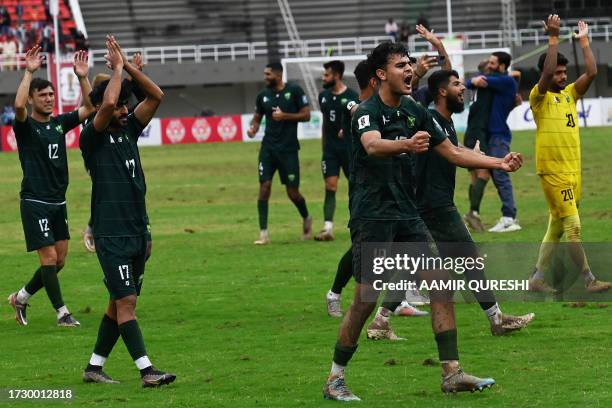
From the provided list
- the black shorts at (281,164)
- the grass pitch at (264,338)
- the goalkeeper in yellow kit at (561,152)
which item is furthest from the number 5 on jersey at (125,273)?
the black shorts at (281,164)

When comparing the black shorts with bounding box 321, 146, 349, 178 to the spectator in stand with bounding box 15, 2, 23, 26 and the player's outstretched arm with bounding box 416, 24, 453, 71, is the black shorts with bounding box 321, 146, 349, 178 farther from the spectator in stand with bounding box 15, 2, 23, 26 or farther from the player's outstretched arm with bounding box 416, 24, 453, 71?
the spectator in stand with bounding box 15, 2, 23, 26

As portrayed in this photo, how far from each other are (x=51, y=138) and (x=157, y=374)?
3771 mm

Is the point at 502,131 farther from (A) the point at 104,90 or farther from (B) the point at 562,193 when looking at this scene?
(A) the point at 104,90

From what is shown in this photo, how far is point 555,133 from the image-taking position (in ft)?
41.9

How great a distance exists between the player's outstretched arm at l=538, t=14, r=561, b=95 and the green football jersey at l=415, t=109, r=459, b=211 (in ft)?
6.50

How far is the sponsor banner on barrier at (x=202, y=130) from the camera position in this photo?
52375 mm

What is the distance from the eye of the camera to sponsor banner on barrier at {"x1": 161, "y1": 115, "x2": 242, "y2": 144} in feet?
172

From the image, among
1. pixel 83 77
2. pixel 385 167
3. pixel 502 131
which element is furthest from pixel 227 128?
pixel 385 167

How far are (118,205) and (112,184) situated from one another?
165 millimetres

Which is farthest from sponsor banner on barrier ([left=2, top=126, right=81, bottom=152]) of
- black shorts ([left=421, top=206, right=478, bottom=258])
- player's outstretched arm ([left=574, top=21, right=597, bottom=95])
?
black shorts ([left=421, top=206, right=478, bottom=258])

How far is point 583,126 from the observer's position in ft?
158

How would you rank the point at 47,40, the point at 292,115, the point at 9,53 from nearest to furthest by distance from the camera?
the point at 292,115, the point at 47,40, the point at 9,53

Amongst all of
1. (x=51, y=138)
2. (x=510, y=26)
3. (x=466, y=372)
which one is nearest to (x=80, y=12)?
(x=510, y=26)

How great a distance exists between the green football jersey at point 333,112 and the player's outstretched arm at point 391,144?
31.9 ft
